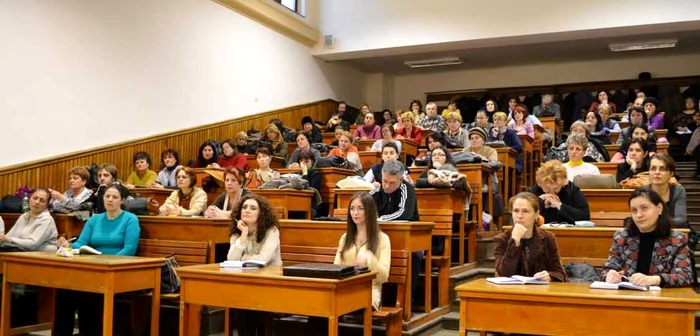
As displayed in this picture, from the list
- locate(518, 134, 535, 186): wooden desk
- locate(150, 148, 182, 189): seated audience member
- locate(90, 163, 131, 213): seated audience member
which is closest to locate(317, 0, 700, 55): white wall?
locate(518, 134, 535, 186): wooden desk

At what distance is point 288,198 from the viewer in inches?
231

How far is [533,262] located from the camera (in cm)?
339

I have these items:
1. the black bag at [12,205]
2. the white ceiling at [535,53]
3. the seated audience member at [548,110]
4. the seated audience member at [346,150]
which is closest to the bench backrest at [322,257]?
the black bag at [12,205]

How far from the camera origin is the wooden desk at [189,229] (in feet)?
15.6

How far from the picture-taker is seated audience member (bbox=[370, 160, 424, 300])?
4570 mm

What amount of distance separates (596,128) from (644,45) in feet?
10.9

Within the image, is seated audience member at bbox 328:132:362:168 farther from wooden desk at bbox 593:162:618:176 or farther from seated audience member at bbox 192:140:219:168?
wooden desk at bbox 593:162:618:176

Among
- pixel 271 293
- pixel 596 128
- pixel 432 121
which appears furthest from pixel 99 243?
pixel 596 128

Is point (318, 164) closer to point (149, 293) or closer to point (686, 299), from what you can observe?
point (149, 293)

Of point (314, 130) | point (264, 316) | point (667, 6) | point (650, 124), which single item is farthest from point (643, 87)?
point (264, 316)

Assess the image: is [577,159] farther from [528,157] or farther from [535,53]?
[535,53]

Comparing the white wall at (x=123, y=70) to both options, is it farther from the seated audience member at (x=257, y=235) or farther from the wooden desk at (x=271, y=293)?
the wooden desk at (x=271, y=293)

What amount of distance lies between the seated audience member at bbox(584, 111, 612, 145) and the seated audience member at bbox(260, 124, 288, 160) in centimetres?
386

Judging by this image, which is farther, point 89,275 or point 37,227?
point 37,227
